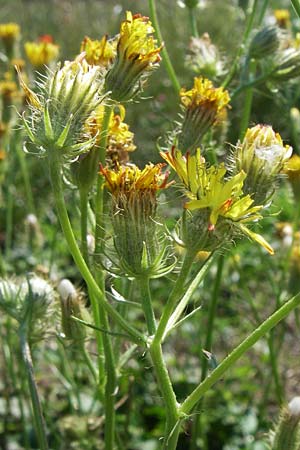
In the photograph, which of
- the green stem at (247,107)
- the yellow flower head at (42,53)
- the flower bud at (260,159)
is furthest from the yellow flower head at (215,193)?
the yellow flower head at (42,53)

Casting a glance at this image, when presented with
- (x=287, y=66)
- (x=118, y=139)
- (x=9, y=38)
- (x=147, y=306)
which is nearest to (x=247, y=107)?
(x=287, y=66)

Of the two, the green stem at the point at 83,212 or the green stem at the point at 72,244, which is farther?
the green stem at the point at 83,212

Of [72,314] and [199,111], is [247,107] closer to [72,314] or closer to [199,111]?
[199,111]

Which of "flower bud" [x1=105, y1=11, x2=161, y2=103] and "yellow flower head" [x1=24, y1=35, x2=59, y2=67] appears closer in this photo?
"flower bud" [x1=105, y1=11, x2=161, y2=103]

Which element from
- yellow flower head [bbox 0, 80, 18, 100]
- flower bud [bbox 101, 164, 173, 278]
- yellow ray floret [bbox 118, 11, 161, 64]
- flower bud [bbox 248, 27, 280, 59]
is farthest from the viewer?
yellow flower head [bbox 0, 80, 18, 100]

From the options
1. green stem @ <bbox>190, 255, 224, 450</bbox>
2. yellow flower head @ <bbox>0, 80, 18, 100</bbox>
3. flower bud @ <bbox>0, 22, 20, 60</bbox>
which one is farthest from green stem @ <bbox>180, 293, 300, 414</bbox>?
flower bud @ <bbox>0, 22, 20, 60</bbox>

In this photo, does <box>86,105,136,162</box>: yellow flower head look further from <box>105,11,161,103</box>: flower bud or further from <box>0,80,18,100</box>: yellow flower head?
<box>0,80,18,100</box>: yellow flower head

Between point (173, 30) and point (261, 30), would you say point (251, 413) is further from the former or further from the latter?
point (173, 30)

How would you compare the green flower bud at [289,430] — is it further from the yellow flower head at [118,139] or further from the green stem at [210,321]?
the yellow flower head at [118,139]

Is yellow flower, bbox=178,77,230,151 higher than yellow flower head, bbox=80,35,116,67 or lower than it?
lower
